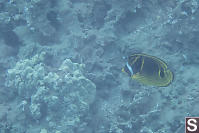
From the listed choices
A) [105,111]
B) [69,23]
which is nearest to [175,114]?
[105,111]

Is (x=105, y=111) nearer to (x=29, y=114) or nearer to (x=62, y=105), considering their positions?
(x=62, y=105)

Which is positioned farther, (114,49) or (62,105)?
(114,49)

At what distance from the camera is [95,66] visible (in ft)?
16.5

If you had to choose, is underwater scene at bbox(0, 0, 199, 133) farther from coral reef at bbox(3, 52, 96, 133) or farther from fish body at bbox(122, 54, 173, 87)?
fish body at bbox(122, 54, 173, 87)

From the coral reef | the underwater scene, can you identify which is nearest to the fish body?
the underwater scene

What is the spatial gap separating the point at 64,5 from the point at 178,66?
11.8 ft

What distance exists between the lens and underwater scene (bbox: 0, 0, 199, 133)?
156 inches

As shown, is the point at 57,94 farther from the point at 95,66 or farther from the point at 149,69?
the point at 149,69

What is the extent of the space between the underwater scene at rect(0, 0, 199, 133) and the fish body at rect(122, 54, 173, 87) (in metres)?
1.29

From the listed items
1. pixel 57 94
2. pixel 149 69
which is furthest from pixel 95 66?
pixel 149 69

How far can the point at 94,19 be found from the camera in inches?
223

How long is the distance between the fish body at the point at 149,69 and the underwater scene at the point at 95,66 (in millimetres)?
1288

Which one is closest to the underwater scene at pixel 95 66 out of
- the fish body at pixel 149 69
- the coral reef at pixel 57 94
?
the coral reef at pixel 57 94

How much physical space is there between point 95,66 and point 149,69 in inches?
112
